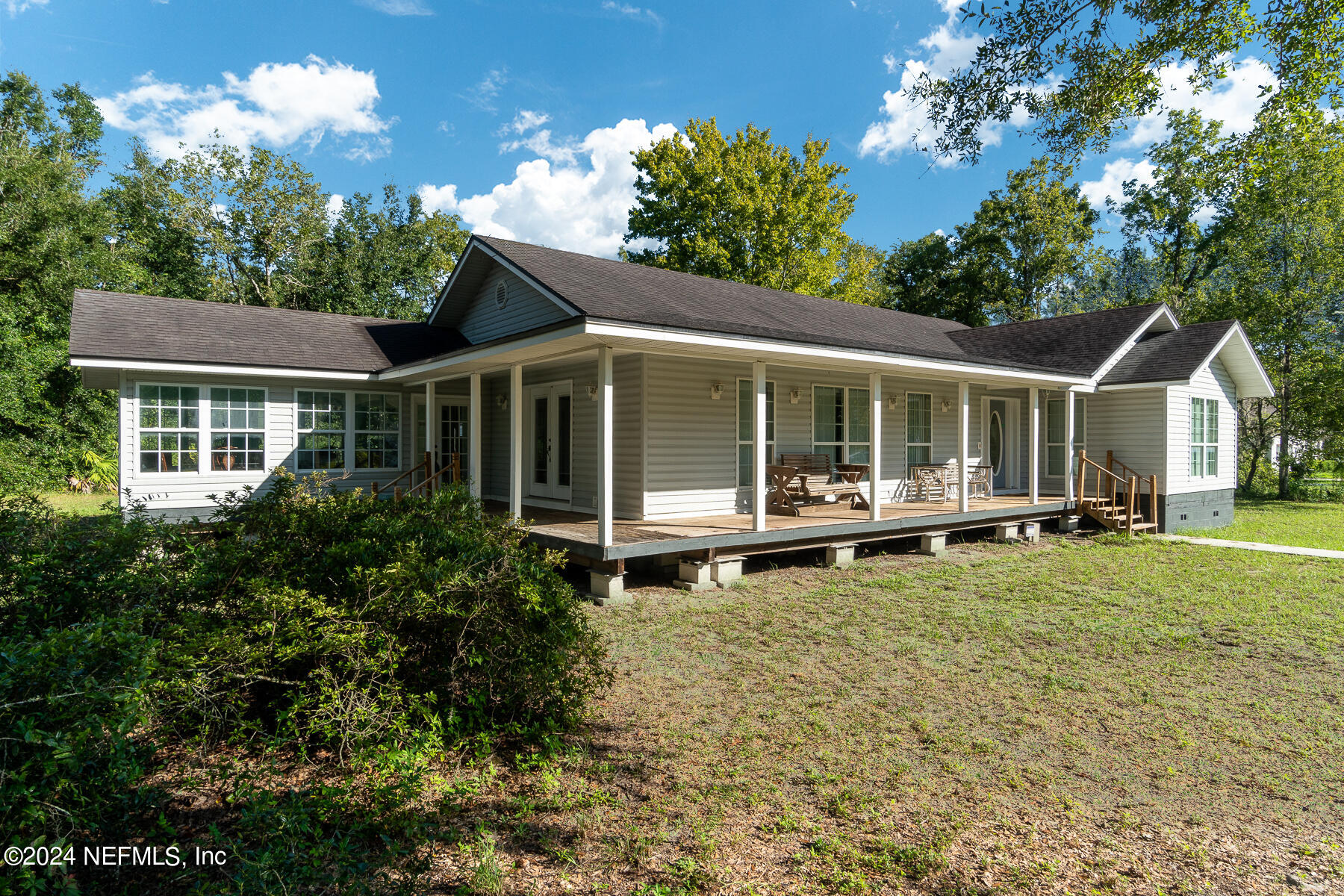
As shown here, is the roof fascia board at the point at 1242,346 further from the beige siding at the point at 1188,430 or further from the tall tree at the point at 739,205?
the tall tree at the point at 739,205

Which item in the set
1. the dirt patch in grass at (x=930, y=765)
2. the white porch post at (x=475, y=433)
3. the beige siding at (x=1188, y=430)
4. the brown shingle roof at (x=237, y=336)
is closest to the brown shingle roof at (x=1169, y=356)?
the beige siding at (x=1188, y=430)

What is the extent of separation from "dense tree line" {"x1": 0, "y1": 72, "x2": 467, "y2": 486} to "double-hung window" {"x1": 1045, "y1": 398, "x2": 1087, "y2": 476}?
80.2 ft

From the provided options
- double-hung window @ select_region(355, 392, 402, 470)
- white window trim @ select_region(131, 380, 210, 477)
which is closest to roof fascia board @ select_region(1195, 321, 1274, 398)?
double-hung window @ select_region(355, 392, 402, 470)

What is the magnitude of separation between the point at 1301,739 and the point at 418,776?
560 cm

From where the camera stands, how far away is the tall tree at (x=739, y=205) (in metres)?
29.8

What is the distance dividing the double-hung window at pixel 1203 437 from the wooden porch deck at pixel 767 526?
13.2 feet

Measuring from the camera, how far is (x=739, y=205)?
29391 mm

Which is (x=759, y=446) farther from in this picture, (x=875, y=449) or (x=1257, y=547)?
(x=1257, y=547)

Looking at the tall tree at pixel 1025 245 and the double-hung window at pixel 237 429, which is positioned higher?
the tall tree at pixel 1025 245

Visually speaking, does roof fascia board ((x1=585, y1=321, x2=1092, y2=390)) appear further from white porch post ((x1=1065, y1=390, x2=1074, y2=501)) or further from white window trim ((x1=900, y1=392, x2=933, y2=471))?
white window trim ((x1=900, y1=392, x2=933, y2=471))

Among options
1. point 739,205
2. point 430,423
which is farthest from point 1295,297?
point 430,423

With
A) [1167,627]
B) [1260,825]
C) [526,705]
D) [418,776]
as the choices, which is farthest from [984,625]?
[418,776]

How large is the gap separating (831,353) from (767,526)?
8.68 ft

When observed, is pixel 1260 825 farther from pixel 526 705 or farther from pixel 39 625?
pixel 39 625
